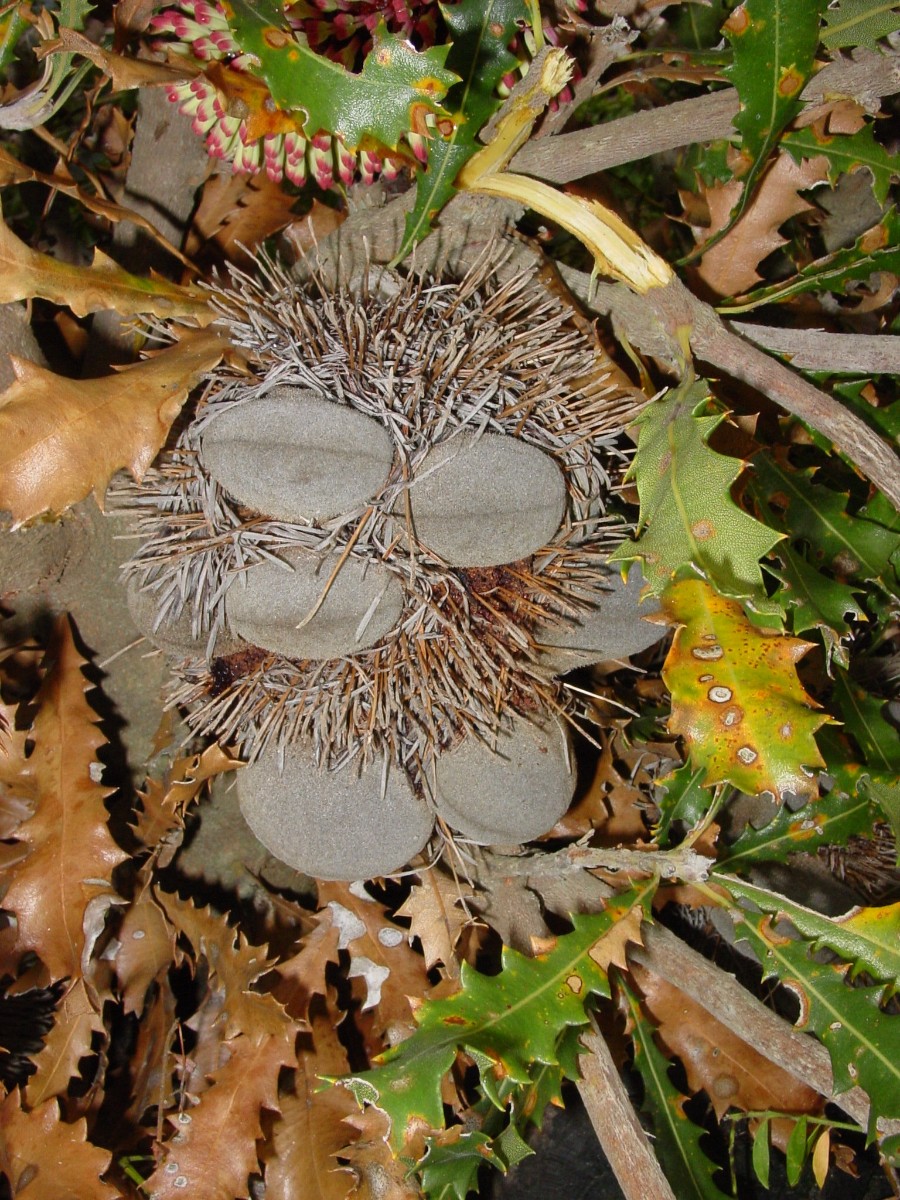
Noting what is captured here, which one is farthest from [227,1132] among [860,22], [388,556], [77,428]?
[860,22]

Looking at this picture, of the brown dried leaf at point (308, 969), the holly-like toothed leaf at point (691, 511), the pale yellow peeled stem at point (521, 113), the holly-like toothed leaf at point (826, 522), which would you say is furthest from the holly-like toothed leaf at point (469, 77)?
the brown dried leaf at point (308, 969)

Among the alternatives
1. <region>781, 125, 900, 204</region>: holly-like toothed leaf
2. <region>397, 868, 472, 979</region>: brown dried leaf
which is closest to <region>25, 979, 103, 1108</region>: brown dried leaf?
<region>397, 868, 472, 979</region>: brown dried leaf

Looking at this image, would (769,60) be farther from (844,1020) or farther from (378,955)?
(378,955)

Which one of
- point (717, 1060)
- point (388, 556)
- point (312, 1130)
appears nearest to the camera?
point (388, 556)

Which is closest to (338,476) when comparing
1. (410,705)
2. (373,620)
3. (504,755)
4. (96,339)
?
(373,620)

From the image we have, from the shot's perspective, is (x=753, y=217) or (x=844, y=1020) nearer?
(x=844, y=1020)

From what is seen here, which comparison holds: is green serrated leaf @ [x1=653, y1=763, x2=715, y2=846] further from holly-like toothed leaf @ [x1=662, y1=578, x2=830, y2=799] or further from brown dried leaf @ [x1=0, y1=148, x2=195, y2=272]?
brown dried leaf @ [x1=0, y1=148, x2=195, y2=272]
